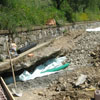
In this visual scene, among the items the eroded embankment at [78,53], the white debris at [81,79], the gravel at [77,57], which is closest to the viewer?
the white debris at [81,79]

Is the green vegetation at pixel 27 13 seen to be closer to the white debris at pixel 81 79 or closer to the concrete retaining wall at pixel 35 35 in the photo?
the concrete retaining wall at pixel 35 35

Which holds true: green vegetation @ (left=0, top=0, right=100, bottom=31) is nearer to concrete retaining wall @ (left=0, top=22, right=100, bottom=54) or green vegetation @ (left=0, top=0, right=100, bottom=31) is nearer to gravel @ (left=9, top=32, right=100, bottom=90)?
concrete retaining wall @ (left=0, top=22, right=100, bottom=54)

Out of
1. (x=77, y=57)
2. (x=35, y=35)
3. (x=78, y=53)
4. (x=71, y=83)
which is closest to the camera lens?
(x=71, y=83)

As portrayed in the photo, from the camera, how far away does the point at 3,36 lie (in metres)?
6.16

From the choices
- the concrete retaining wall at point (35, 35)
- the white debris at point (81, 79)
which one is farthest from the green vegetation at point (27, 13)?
the white debris at point (81, 79)

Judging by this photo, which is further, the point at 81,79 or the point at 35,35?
the point at 35,35

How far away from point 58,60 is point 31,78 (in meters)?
1.75

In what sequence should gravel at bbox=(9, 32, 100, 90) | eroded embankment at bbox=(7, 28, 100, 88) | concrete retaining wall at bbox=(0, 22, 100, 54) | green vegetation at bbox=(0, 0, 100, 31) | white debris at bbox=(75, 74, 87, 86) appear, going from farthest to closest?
green vegetation at bbox=(0, 0, 100, 31), concrete retaining wall at bbox=(0, 22, 100, 54), eroded embankment at bbox=(7, 28, 100, 88), gravel at bbox=(9, 32, 100, 90), white debris at bbox=(75, 74, 87, 86)

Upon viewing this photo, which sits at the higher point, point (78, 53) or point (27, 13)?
point (27, 13)

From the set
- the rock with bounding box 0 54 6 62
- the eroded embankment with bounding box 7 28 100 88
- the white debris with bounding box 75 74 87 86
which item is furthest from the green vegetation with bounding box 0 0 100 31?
the white debris with bounding box 75 74 87 86

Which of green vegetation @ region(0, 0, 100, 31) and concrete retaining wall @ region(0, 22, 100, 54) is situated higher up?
green vegetation @ region(0, 0, 100, 31)

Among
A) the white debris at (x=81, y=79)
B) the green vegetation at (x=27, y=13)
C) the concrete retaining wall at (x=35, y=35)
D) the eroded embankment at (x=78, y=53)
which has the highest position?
the green vegetation at (x=27, y=13)

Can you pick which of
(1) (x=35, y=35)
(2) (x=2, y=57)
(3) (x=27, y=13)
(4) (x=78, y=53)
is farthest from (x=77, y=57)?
(2) (x=2, y=57)

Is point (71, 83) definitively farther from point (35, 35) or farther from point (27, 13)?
point (27, 13)
